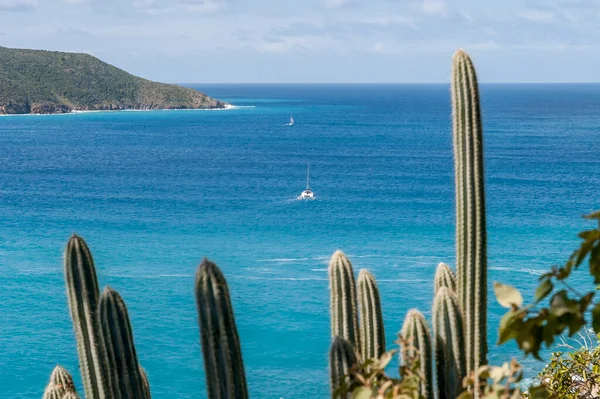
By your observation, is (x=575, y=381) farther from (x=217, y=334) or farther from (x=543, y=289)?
(x=543, y=289)

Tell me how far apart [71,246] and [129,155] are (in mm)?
76983

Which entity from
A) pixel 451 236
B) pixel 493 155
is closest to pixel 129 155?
pixel 493 155

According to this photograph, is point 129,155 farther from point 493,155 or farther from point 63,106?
point 63,106

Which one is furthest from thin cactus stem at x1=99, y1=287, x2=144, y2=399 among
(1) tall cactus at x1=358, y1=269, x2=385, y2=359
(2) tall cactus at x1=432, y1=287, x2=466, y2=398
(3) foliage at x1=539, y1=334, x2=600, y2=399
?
(3) foliage at x1=539, y1=334, x2=600, y2=399

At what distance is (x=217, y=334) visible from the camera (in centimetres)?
508

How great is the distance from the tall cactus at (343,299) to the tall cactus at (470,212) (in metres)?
1.05

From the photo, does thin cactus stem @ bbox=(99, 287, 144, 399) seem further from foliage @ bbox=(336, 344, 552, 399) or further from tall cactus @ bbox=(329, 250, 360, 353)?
foliage @ bbox=(336, 344, 552, 399)

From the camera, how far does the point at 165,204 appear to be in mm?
55375

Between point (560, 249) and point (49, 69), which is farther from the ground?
point (49, 69)

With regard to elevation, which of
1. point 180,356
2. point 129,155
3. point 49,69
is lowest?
point 180,356

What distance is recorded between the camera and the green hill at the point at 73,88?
137750mm

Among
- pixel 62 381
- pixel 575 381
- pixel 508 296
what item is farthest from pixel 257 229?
pixel 508 296

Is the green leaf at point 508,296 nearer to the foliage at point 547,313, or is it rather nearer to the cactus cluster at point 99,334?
the foliage at point 547,313

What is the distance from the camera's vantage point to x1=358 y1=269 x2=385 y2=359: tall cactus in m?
6.74
